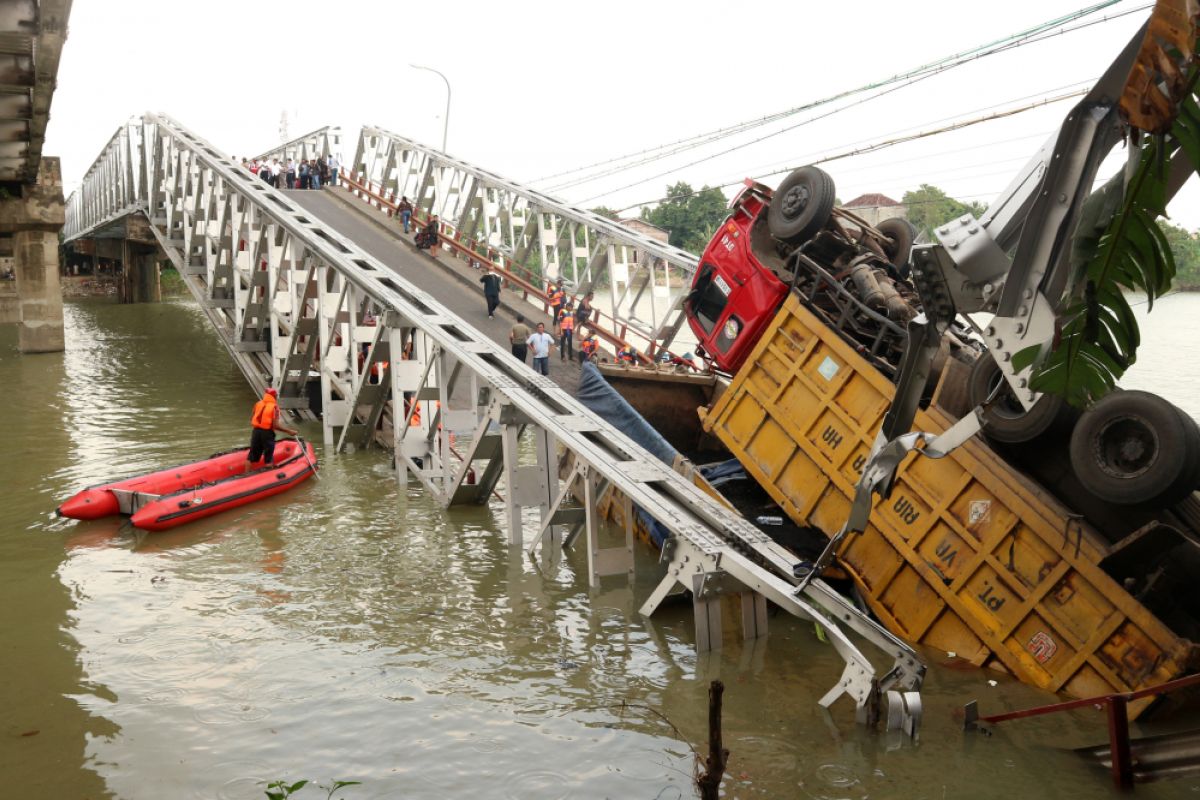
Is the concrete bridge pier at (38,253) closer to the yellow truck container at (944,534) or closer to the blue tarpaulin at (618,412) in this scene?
the blue tarpaulin at (618,412)

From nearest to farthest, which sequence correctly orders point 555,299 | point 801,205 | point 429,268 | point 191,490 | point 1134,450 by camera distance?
point 1134,450 < point 801,205 < point 191,490 < point 555,299 < point 429,268

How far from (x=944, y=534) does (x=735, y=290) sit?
4.98 metres

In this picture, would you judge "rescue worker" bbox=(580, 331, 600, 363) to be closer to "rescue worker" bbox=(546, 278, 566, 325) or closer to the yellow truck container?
"rescue worker" bbox=(546, 278, 566, 325)

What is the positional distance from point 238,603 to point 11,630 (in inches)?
77.8

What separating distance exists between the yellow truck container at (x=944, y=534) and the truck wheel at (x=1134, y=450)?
411 millimetres

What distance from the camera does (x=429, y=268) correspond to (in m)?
24.9

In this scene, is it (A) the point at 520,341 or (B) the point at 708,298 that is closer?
(B) the point at 708,298

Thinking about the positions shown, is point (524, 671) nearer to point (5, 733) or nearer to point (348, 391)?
point (5, 733)

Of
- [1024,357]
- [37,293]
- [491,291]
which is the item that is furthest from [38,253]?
[1024,357]

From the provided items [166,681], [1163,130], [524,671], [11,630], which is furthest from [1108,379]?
[11,630]

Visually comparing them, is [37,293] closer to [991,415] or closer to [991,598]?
[991,415]

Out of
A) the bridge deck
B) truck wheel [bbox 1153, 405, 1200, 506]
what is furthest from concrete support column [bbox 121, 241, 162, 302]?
truck wheel [bbox 1153, 405, 1200, 506]

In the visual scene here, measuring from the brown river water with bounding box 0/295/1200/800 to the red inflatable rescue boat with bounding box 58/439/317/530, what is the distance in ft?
0.81

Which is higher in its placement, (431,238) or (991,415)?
(431,238)
